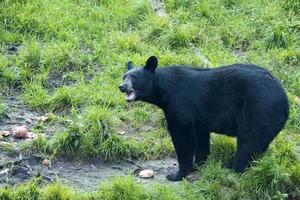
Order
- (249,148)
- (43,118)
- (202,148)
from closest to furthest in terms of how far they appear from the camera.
→ (249,148)
(202,148)
(43,118)

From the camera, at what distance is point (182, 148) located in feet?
26.0

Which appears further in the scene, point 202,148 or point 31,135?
point 31,135

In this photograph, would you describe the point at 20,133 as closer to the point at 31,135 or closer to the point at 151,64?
the point at 31,135

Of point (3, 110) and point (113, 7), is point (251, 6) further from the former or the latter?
point (3, 110)

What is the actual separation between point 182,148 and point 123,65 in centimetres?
277

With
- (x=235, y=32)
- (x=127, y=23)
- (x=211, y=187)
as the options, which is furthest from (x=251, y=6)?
(x=211, y=187)

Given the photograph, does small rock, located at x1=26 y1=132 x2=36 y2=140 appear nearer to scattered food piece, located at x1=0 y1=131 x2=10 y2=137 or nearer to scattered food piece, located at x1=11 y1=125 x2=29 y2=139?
scattered food piece, located at x1=11 y1=125 x2=29 y2=139

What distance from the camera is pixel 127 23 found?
11531mm

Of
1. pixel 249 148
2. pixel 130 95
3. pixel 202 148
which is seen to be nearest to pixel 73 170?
pixel 130 95

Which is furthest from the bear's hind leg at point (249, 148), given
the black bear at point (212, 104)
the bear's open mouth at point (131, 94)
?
the bear's open mouth at point (131, 94)

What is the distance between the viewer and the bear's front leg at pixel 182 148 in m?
7.88

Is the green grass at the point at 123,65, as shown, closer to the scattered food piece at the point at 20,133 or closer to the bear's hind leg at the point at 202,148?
the bear's hind leg at the point at 202,148

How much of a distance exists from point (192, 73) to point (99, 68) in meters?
2.66

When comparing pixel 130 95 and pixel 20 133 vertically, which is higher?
pixel 130 95
